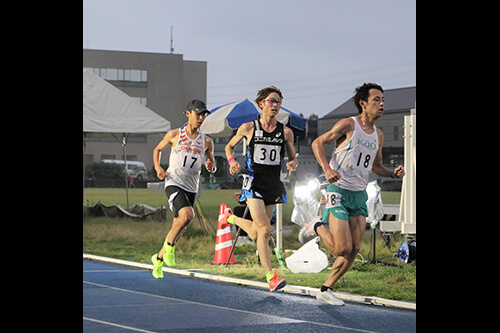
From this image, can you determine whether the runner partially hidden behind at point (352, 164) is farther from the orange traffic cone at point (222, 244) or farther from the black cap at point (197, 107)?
the orange traffic cone at point (222, 244)

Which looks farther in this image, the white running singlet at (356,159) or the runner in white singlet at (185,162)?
the runner in white singlet at (185,162)

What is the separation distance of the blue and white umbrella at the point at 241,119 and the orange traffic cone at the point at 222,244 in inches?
70.2

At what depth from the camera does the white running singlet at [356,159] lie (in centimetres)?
704

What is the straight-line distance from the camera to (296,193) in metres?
10.6

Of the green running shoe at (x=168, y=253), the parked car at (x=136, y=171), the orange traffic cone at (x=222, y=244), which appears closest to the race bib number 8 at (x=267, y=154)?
the green running shoe at (x=168, y=253)

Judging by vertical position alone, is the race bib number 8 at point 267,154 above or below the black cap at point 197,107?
below

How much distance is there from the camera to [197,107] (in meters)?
8.66

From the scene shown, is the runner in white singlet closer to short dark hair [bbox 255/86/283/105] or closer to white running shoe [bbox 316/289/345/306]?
short dark hair [bbox 255/86/283/105]

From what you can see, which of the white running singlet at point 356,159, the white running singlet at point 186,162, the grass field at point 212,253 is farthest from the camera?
the grass field at point 212,253

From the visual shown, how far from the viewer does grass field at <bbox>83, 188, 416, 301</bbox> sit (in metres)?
9.21

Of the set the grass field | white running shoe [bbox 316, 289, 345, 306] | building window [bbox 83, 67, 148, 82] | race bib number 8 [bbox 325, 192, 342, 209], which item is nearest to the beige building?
building window [bbox 83, 67, 148, 82]

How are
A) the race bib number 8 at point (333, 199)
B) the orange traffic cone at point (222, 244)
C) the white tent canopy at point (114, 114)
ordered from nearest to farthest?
1. the race bib number 8 at point (333, 199)
2. the orange traffic cone at point (222, 244)
3. the white tent canopy at point (114, 114)
